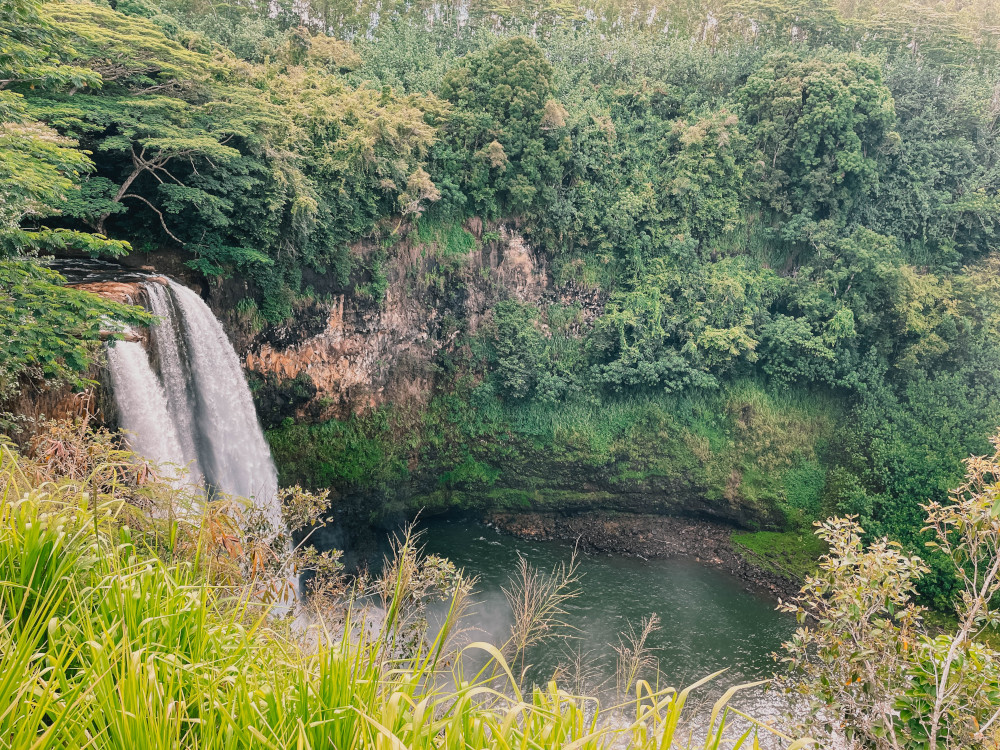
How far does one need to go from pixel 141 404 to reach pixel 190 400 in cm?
117

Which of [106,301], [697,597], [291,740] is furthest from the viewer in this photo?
[697,597]

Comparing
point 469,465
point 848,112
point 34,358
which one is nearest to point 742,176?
point 848,112

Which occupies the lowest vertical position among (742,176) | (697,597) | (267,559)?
(697,597)

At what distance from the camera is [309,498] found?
231 inches

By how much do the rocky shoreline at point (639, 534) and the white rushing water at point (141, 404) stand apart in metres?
8.53

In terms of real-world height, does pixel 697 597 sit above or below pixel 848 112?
below

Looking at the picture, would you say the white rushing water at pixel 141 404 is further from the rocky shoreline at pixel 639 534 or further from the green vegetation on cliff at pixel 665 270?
the rocky shoreline at pixel 639 534

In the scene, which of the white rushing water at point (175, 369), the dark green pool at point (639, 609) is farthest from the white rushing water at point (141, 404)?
the dark green pool at point (639, 609)

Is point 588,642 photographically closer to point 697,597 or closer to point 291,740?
point 697,597

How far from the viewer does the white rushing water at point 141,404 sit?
7.74 m

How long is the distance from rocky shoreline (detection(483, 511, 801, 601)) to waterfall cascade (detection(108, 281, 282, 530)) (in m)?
6.38

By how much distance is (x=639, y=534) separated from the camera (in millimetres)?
14875

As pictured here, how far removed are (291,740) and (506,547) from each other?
13140 mm

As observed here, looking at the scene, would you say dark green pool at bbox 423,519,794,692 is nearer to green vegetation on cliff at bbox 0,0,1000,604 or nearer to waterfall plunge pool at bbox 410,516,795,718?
waterfall plunge pool at bbox 410,516,795,718
